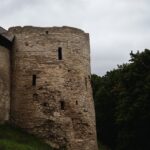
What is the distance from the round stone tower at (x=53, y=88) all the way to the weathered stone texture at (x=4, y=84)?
392mm

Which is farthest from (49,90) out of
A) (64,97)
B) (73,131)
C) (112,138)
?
(112,138)

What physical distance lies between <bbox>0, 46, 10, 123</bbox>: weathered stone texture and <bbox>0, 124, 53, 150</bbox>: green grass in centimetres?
81

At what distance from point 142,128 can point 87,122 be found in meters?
3.78

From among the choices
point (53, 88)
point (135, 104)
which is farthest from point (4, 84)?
point (135, 104)

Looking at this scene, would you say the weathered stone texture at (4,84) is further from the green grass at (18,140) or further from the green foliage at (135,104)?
the green foliage at (135,104)

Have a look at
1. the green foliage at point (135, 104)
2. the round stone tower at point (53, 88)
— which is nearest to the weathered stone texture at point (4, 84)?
the round stone tower at point (53, 88)

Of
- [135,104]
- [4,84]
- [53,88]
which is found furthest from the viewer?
[135,104]

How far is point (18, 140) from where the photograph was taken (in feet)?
91.2

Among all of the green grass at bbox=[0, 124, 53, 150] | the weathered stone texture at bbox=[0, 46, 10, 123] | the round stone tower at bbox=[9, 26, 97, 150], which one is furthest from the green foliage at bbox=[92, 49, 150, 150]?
Answer: the weathered stone texture at bbox=[0, 46, 10, 123]

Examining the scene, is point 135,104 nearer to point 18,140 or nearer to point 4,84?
point 18,140

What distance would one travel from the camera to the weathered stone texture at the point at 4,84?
29469 millimetres

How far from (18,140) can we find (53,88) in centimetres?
394

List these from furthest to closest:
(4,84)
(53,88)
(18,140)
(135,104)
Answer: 1. (135,104)
2. (4,84)
3. (53,88)
4. (18,140)

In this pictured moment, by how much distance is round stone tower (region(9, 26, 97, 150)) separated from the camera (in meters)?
29.3
